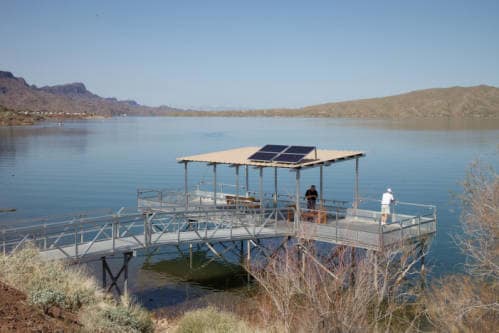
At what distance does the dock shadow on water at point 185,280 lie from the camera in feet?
67.6

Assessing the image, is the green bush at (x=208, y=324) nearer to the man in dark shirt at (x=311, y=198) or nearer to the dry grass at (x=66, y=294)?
the dry grass at (x=66, y=294)

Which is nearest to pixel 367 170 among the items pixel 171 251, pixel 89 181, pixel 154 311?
pixel 89 181

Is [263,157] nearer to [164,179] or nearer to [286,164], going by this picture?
[286,164]

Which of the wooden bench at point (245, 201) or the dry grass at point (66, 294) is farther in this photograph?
the wooden bench at point (245, 201)

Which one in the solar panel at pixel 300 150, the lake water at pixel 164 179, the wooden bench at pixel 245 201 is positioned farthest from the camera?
the lake water at pixel 164 179

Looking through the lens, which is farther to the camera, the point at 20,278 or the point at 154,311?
the point at 154,311

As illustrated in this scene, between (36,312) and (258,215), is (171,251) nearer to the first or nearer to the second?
(258,215)

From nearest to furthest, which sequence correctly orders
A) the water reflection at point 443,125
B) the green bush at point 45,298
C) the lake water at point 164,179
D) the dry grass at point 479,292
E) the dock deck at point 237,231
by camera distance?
the green bush at point 45,298
the dry grass at point 479,292
the dock deck at point 237,231
the lake water at point 164,179
the water reflection at point 443,125

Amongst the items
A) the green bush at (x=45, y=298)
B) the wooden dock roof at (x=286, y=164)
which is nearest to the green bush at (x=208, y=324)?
the green bush at (x=45, y=298)

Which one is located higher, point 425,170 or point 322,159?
point 322,159

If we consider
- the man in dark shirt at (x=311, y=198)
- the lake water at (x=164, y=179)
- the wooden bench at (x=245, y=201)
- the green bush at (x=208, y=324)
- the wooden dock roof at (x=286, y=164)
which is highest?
the wooden dock roof at (x=286, y=164)

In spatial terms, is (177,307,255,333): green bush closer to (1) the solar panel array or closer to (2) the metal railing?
(2) the metal railing

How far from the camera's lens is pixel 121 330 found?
12172 millimetres

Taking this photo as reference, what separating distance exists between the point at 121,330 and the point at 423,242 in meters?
13.1
